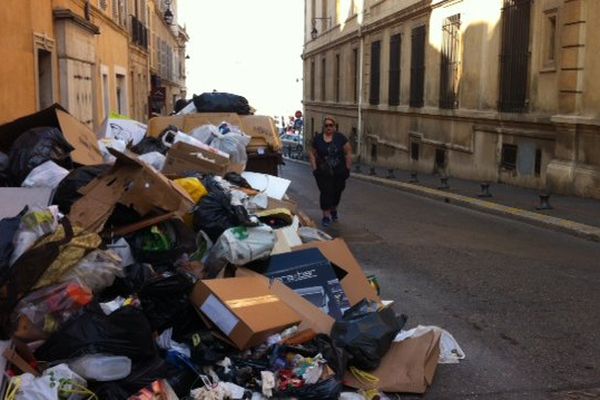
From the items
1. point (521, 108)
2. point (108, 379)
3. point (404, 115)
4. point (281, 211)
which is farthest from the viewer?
point (404, 115)

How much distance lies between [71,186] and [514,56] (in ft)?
38.2

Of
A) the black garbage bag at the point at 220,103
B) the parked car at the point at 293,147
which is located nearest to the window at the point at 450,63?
the black garbage bag at the point at 220,103

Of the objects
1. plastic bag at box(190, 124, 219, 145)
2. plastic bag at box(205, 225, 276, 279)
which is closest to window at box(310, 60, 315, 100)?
plastic bag at box(190, 124, 219, 145)

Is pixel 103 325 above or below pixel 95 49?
below

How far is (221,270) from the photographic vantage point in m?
4.95

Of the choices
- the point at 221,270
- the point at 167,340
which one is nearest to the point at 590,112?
the point at 221,270

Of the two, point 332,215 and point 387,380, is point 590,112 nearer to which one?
point 332,215

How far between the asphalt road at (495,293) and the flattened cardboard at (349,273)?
0.43m

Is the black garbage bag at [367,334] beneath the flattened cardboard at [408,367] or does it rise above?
above

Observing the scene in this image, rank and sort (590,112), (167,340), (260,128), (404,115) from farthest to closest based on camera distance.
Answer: (404,115)
(590,112)
(260,128)
(167,340)

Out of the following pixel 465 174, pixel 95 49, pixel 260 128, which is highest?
pixel 95 49

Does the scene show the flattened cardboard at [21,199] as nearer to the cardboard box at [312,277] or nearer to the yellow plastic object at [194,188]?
the yellow plastic object at [194,188]

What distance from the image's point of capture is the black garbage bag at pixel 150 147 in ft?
27.3

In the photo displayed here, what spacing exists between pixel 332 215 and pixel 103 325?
22.1 ft
